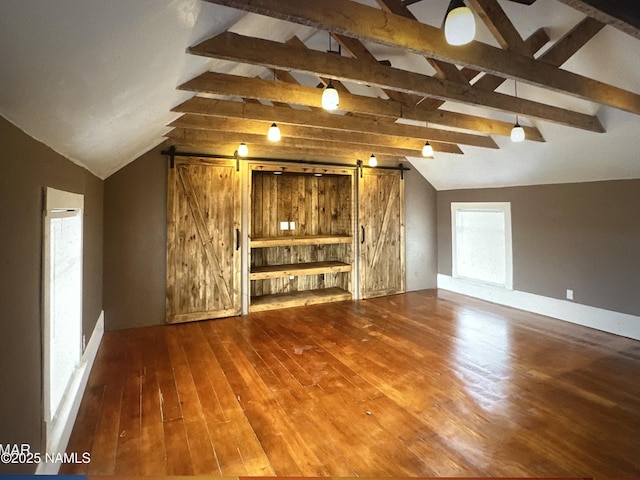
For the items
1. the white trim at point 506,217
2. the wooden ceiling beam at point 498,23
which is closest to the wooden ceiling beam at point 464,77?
the wooden ceiling beam at point 498,23

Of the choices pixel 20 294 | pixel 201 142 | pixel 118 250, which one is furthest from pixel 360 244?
pixel 20 294

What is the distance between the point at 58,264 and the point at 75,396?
966 mm

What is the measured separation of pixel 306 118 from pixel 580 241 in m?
4.07

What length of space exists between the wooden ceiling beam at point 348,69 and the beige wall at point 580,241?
195cm

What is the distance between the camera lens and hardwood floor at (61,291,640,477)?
204cm

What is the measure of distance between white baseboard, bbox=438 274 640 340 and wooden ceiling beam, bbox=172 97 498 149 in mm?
2717

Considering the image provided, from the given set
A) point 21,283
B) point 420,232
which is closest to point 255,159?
point 420,232

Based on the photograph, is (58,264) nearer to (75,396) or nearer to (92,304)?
(75,396)

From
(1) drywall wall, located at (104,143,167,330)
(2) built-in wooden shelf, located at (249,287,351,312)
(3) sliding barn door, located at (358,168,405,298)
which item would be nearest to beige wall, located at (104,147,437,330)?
(1) drywall wall, located at (104,143,167,330)

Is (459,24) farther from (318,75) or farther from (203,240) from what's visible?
(203,240)

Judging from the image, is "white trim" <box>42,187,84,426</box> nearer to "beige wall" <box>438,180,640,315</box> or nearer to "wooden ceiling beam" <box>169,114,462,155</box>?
"wooden ceiling beam" <box>169,114,462,155</box>

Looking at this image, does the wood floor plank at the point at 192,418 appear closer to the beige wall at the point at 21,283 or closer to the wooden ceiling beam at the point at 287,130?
the beige wall at the point at 21,283

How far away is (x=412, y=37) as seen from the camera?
→ 183 centimetres

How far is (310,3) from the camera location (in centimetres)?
151
